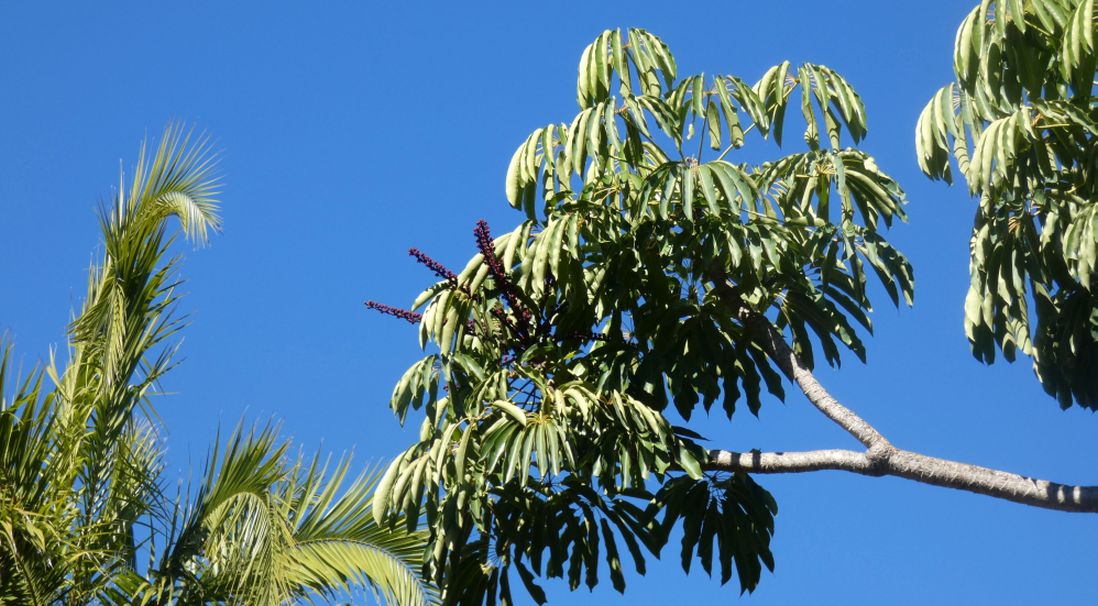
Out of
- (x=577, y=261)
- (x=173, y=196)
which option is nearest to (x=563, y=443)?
(x=577, y=261)

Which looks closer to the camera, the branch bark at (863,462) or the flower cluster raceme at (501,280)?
the branch bark at (863,462)

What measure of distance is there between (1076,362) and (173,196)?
329 cm

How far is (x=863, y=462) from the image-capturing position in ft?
14.7

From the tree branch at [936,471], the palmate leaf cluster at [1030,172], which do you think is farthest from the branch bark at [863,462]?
the palmate leaf cluster at [1030,172]

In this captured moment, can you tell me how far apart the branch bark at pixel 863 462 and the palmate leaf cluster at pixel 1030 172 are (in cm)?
58

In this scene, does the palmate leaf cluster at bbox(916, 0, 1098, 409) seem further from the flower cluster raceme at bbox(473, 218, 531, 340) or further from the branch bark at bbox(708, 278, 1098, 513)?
the flower cluster raceme at bbox(473, 218, 531, 340)

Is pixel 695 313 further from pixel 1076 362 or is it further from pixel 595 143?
pixel 1076 362

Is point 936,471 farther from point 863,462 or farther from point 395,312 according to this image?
point 395,312

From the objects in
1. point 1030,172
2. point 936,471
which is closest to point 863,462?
point 936,471

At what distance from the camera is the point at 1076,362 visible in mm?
4930

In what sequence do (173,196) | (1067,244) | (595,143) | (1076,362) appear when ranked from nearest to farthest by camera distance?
1. (1067,244)
2. (595,143)
3. (1076,362)
4. (173,196)

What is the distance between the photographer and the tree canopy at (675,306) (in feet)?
14.8

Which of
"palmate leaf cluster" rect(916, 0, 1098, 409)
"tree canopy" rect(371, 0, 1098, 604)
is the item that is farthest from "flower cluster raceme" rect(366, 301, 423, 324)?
"palmate leaf cluster" rect(916, 0, 1098, 409)

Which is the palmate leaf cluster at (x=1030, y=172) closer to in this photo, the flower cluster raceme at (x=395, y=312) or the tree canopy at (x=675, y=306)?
the tree canopy at (x=675, y=306)
